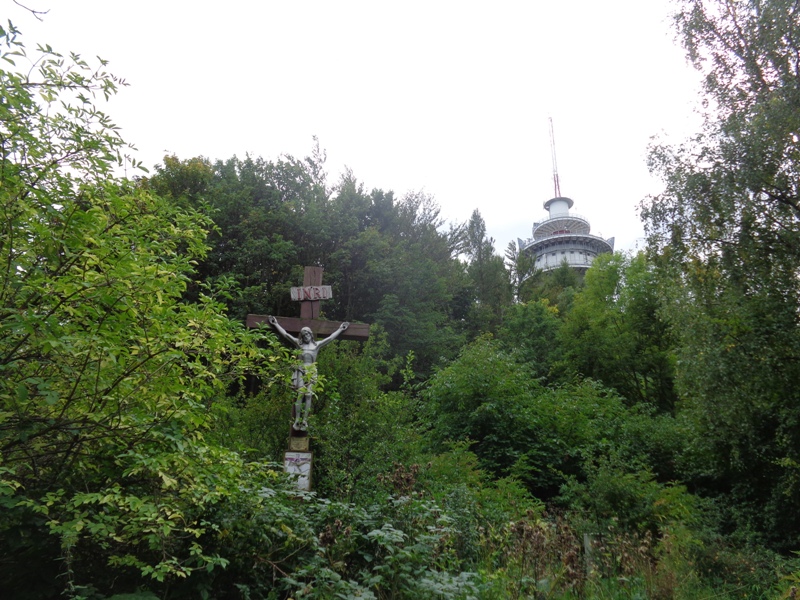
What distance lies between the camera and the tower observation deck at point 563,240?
191 ft

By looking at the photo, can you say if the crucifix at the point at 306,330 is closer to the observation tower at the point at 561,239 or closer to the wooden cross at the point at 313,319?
the wooden cross at the point at 313,319

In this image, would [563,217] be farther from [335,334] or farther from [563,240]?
[335,334]

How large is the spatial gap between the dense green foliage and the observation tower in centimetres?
3731

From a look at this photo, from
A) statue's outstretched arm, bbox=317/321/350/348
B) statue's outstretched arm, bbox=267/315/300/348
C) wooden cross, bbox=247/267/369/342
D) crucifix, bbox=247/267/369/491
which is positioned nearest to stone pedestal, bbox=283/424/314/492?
crucifix, bbox=247/267/369/491

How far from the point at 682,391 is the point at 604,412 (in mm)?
2239

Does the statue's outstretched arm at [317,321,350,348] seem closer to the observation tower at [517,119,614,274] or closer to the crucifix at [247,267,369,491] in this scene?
the crucifix at [247,267,369,491]

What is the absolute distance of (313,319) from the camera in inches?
337

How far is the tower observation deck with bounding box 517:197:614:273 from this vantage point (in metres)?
58.3

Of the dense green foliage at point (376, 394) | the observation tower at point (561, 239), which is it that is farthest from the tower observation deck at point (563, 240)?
the dense green foliage at point (376, 394)

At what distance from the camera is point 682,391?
1113 centimetres

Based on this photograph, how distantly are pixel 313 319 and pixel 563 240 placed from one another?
5439cm

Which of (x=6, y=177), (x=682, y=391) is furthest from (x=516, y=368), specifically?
(x=6, y=177)

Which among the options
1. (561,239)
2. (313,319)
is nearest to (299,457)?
(313,319)

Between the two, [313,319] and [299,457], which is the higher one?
[313,319]
